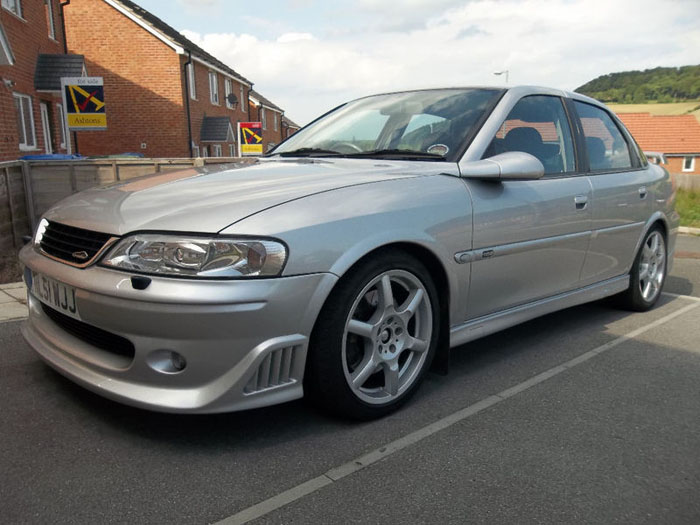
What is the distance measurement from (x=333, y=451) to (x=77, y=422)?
1171 millimetres

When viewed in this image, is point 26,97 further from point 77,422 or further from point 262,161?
point 77,422

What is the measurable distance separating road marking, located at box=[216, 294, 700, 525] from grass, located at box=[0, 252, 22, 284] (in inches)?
182

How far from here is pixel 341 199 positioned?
2645mm

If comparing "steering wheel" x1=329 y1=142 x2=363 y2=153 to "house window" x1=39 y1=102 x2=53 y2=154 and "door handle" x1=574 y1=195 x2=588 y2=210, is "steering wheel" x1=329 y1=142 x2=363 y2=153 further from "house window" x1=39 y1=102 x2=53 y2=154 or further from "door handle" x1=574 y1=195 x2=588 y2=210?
"house window" x1=39 y1=102 x2=53 y2=154

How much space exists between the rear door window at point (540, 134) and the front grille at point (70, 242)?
202 cm

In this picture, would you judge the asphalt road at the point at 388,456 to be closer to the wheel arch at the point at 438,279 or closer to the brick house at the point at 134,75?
the wheel arch at the point at 438,279

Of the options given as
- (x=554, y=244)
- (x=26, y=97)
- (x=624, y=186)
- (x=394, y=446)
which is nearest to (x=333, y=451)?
(x=394, y=446)

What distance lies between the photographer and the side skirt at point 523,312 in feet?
10.5

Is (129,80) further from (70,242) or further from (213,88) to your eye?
(70,242)

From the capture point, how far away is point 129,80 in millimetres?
22469

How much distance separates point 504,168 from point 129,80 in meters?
22.2

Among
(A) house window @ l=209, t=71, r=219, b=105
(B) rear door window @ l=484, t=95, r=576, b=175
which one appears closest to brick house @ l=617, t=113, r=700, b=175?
(A) house window @ l=209, t=71, r=219, b=105

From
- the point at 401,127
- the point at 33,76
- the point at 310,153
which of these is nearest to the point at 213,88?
the point at 33,76

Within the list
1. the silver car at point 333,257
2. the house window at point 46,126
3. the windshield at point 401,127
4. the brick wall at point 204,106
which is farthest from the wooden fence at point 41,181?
the brick wall at point 204,106
